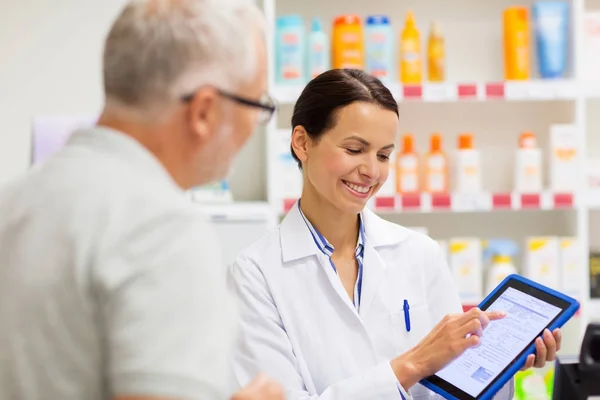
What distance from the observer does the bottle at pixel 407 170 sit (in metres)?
3.16

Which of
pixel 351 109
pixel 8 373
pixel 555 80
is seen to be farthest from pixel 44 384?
pixel 555 80

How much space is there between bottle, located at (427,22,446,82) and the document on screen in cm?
181

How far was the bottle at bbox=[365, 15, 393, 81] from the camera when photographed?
314 centimetres

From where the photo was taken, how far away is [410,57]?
3.20 m

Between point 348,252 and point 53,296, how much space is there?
45.8 inches

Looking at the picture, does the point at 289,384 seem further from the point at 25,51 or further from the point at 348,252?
the point at 25,51

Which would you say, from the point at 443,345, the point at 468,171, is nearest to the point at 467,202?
the point at 468,171

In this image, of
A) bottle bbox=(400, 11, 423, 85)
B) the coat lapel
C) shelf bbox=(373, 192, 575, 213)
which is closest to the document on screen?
the coat lapel

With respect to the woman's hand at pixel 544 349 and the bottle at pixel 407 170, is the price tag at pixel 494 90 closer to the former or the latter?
the bottle at pixel 407 170

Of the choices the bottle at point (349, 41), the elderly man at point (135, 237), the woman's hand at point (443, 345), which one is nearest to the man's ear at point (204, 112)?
the elderly man at point (135, 237)

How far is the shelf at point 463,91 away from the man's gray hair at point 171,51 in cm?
Answer: 219

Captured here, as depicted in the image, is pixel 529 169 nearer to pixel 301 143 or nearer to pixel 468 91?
pixel 468 91

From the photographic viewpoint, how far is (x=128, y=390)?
73 centimetres

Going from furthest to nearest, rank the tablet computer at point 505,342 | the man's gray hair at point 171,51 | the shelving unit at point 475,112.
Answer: the shelving unit at point 475,112 < the tablet computer at point 505,342 < the man's gray hair at point 171,51
